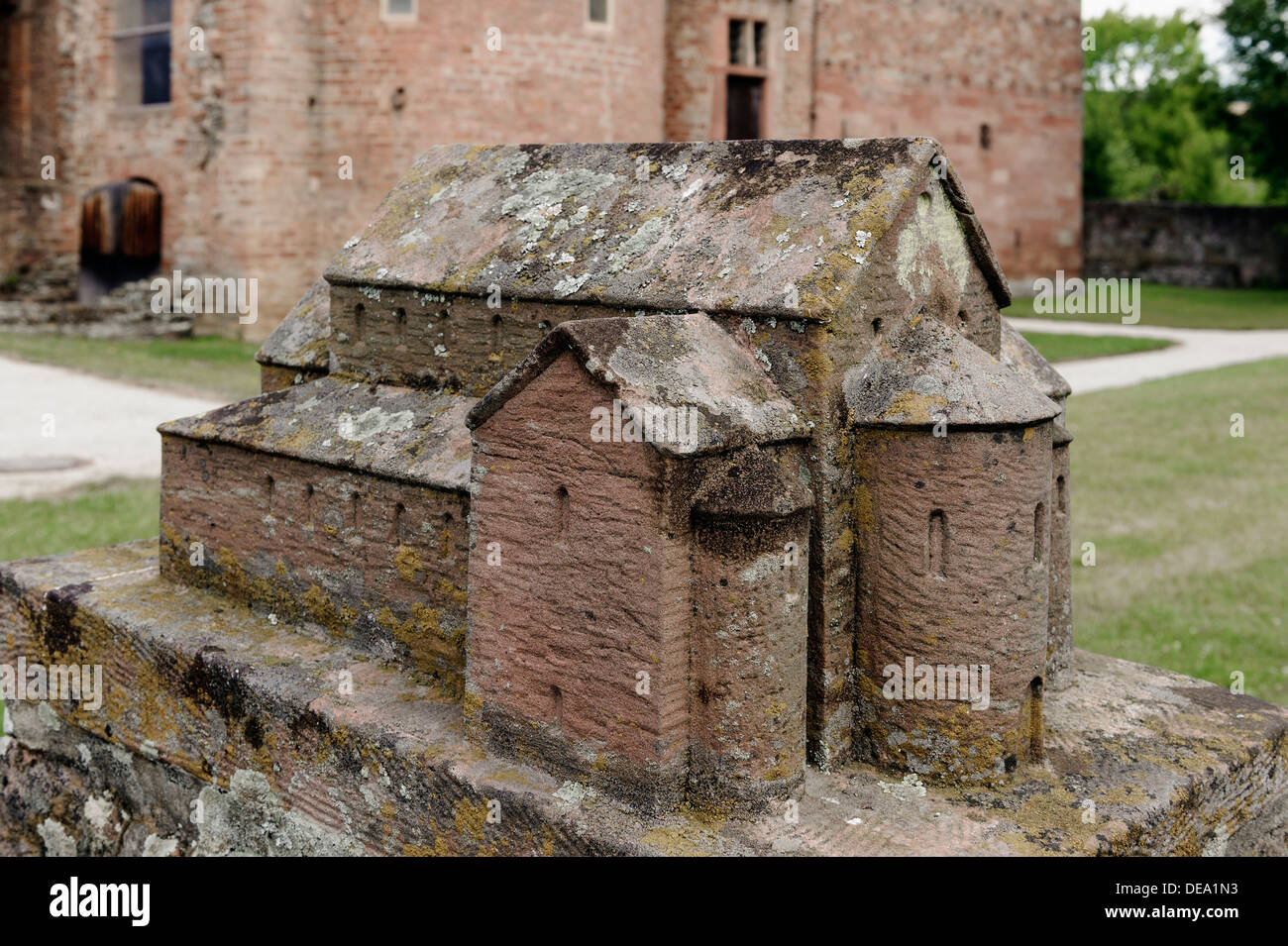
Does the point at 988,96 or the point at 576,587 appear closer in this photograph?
the point at 576,587

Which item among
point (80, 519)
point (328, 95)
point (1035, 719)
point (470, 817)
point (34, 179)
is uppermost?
point (328, 95)

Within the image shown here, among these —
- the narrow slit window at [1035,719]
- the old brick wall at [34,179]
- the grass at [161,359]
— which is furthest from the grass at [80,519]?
the old brick wall at [34,179]

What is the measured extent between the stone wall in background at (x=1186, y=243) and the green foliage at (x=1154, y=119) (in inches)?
339

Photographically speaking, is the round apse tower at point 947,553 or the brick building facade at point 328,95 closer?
the round apse tower at point 947,553

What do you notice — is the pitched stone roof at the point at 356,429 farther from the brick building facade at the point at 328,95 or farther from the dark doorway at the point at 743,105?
the dark doorway at the point at 743,105

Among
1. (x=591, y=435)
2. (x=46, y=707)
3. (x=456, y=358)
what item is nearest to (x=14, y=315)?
(x=46, y=707)

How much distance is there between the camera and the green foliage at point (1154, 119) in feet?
174

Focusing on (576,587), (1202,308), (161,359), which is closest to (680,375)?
(576,587)

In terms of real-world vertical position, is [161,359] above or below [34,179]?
below

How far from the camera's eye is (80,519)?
12016mm

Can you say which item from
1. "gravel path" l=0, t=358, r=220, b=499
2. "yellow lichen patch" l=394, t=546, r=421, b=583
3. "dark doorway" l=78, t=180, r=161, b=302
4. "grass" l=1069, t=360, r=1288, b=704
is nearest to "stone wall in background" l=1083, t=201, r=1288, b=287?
"grass" l=1069, t=360, r=1288, b=704

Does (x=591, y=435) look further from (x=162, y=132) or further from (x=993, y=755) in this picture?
(x=162, y=132)

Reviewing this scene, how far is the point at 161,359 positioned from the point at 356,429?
1621cm

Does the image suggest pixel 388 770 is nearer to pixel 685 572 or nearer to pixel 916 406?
pixel 685 572
